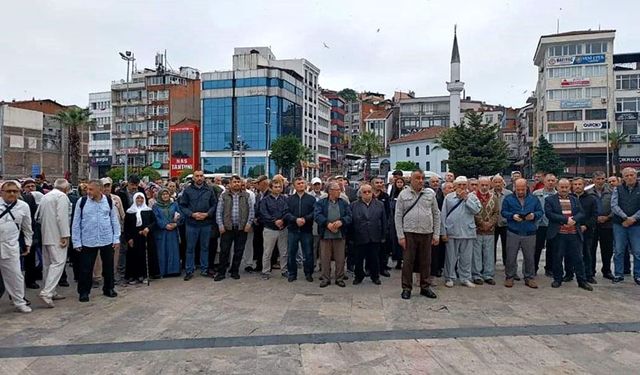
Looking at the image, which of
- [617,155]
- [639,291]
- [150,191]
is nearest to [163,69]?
[617,155]

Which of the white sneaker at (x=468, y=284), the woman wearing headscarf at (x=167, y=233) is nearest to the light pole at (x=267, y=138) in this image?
the woman wearing headscarf at (x=167, y=233)

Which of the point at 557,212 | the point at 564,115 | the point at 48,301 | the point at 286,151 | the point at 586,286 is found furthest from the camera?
the point at 286,151

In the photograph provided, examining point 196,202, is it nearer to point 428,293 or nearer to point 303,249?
point 303,249

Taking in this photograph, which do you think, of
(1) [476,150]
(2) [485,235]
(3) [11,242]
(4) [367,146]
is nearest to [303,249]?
(2) [485,235]

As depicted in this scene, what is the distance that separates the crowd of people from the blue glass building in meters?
58.8

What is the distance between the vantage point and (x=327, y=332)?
5848 millimetres

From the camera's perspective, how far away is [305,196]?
8930 millimetres

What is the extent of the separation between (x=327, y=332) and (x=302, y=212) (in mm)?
3264

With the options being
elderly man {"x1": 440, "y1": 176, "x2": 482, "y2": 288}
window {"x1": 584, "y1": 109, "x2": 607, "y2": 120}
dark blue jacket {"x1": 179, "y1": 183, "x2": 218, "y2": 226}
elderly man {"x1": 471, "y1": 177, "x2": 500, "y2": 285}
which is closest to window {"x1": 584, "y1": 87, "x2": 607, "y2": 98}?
window {"x1": 584, "y1": 109, "x2": 607, "y2": 120}

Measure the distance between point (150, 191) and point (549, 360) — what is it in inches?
313

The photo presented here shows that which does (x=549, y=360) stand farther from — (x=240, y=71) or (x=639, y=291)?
(x=240, y=71)

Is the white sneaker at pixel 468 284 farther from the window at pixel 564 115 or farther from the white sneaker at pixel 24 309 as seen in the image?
the window at pixel 564 115

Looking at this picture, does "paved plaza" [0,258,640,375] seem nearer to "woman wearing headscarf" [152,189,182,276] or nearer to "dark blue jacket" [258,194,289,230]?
"woman wearing headscarf" [152,189,182,276]

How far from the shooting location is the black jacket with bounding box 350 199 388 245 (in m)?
8.48
